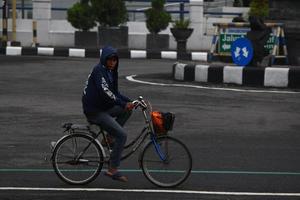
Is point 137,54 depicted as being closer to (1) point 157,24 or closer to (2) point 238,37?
(1) point 157,24

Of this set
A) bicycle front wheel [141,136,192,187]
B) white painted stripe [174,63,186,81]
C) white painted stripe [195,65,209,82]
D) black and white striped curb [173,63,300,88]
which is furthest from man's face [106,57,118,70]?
white painted stripe [174,63,186,81]

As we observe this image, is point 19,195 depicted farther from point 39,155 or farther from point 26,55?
point 26,55

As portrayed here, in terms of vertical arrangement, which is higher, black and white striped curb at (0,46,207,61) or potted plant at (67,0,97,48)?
potted plant at (67,0,97,48)

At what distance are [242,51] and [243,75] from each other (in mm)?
690

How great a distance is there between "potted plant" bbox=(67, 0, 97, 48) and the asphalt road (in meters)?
10.1

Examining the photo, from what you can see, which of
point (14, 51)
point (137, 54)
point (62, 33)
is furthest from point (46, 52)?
point (62, 33)

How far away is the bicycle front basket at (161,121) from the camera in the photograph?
8.21 metres

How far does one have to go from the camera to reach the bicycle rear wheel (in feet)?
27.3

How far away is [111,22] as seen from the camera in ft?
97.5

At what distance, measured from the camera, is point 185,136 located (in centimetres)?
1112

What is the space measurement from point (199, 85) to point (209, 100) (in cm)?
239

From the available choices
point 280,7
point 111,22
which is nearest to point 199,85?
point 280,7

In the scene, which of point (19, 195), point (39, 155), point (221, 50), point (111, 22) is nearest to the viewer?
point (19, 195)

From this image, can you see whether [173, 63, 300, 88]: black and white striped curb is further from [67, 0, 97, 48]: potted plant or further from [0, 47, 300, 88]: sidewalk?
[67, 0, 97, 48]: potted plant
